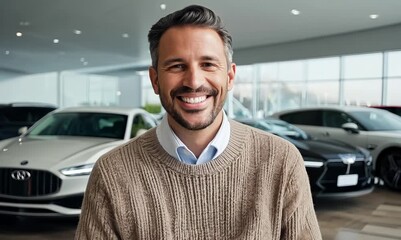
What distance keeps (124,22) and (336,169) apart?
232 inches

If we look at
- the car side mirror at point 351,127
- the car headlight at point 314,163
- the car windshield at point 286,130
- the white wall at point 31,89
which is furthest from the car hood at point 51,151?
the white wall at point 31,89

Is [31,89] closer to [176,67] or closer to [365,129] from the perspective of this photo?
[365,129]

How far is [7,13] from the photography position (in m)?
7.86

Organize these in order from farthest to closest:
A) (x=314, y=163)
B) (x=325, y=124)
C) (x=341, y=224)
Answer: (x=325, y=124)
(x=314, y=163)
(x=341, y=224)

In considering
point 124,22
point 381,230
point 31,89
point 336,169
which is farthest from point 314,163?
point 31,89

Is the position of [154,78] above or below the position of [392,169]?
above

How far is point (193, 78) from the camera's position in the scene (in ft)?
3.05

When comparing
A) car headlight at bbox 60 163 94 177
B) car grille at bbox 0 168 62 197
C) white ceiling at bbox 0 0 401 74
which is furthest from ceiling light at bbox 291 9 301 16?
car grille at bbox 0 168 62 197

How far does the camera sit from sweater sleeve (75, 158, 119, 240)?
96 cm

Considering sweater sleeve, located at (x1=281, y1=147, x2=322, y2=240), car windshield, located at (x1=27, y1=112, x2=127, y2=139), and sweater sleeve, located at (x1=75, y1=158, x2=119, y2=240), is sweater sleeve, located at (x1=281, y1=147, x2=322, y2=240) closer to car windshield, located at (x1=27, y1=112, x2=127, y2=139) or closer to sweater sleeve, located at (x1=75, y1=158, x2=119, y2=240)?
sweater sleeve, located at (x1=75, y1=158, x2=119, y2=240)

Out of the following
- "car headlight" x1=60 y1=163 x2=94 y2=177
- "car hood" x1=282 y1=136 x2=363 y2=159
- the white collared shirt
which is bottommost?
"car headlight" x1=60 y1=163 x2=94 y2=177

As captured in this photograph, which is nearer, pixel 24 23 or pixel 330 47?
pixel 24 23

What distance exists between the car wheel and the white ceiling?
8.55ft

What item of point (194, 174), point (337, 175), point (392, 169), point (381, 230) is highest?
point (194, 174)
